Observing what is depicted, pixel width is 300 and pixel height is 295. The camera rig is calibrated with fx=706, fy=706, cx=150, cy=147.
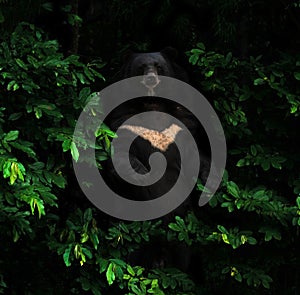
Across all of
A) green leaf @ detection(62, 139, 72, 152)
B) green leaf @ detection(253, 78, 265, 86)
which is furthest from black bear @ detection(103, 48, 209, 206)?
green leaf @ detection(62, 139, 72, 152)

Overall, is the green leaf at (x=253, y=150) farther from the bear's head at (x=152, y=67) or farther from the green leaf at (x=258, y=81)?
the bear's head at (x=152, y=67)

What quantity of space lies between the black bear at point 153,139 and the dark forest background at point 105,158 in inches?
3.9

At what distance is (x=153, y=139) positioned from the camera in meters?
4.00

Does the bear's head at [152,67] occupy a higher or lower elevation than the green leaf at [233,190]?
higher

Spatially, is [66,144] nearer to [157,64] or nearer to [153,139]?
[153,139]

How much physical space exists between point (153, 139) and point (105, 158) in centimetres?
40

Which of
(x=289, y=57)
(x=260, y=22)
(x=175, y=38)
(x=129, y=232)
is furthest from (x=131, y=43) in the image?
(x=129, y=232)

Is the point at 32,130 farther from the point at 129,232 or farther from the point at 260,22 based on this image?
the point at 260,22

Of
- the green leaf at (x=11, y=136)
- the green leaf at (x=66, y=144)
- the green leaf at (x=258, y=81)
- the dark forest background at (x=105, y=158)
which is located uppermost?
the green leaf at (x=11, y=136)

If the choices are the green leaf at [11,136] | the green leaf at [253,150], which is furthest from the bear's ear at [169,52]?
the green leaf at [11,136]

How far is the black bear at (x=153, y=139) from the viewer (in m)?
3.98

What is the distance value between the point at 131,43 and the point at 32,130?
1691 mm

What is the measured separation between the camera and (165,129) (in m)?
4.05

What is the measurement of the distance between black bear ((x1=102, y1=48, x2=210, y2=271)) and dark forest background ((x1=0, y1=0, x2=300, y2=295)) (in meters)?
0.10
